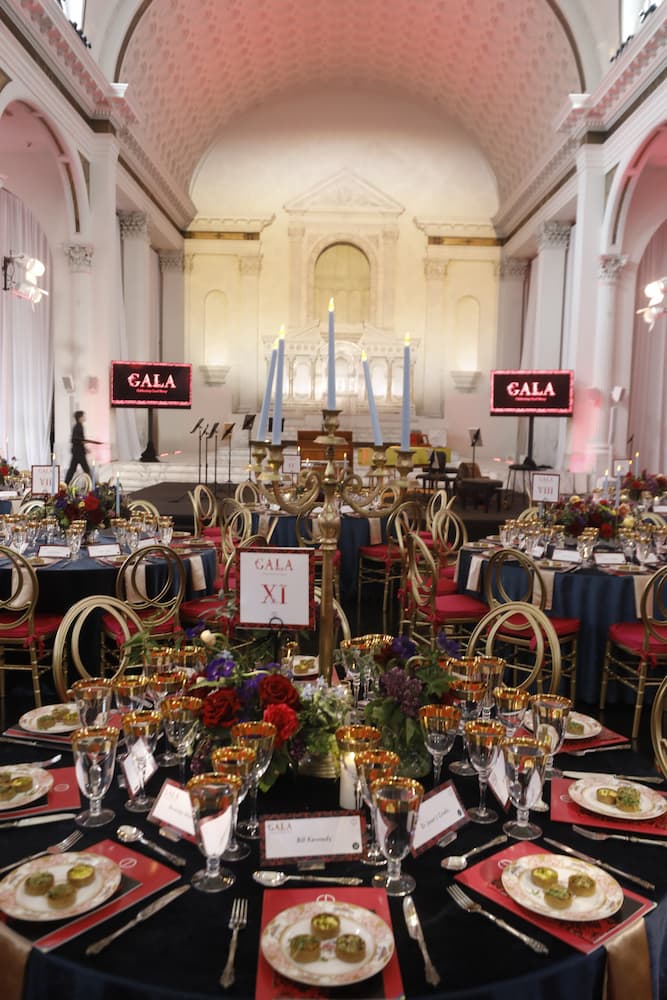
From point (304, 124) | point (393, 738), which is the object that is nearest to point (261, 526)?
point (393, 738)

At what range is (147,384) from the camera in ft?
36.4

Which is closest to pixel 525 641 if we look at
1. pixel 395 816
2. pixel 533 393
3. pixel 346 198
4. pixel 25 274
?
pixel 395 816

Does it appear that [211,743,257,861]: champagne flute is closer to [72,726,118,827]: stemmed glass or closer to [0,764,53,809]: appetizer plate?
[72,726,118,827]: stemmed glass

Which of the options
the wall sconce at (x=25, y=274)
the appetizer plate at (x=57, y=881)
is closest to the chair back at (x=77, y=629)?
the appetizer plate at (x=57, y=881)

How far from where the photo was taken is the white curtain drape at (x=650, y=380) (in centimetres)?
1386

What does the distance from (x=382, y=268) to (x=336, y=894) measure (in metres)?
16.5

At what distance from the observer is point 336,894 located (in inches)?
52.2

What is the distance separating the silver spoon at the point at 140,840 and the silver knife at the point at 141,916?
0.09m

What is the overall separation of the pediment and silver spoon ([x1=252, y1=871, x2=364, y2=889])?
16723mm

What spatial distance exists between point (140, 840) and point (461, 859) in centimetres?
61

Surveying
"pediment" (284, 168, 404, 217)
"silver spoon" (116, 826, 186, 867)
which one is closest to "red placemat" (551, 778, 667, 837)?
"silver spoon" (116, 826, 186, 867)

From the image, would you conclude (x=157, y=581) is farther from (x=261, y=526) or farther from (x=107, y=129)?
(x=107, y=129)

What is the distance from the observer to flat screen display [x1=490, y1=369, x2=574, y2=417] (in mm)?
11078

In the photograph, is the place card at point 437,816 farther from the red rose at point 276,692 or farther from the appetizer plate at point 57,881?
the appetizer plate at point 57,881
